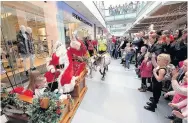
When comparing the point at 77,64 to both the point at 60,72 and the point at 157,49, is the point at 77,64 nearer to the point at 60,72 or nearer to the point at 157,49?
the point at 60,72

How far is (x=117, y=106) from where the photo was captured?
2.49m

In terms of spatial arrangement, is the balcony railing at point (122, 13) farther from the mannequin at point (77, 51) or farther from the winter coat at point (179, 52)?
the winter coat at point (179, 52)

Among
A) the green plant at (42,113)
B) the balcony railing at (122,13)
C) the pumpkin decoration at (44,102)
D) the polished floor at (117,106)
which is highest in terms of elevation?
the balcony railing at (122,13)

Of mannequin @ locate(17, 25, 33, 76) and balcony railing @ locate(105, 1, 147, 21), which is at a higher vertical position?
balcony railing @ locate(105, 1, 147, 21)

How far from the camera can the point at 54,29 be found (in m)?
4.70

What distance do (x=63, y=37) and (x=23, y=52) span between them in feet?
5.80

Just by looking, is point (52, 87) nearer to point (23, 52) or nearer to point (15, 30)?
point (23, 52)

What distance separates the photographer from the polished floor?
2111 mm

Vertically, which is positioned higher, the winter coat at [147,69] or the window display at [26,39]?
the window display at [26,39]

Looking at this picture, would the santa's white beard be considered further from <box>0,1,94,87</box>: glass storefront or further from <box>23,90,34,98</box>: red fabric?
<box>23,90,34,98</box>: red fabric

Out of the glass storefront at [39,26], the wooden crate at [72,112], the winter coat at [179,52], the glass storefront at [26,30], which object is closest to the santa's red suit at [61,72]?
the wooden crate at [72,112]

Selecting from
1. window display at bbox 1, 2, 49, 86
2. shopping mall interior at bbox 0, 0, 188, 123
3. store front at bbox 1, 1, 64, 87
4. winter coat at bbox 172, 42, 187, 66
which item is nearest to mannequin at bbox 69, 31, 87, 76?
shopping mall interior at bbox 0, 0, 188, 123

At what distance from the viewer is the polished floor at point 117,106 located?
83.1 inches

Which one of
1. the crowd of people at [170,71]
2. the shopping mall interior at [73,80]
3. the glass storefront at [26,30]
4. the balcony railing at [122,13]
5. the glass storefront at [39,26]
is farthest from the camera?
the balcony railing at [122,13]
